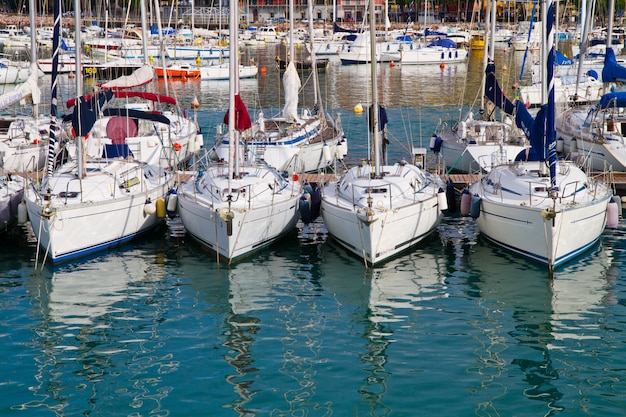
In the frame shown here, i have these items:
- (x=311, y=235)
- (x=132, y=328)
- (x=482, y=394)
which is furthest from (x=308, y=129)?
(x=482, y=394)

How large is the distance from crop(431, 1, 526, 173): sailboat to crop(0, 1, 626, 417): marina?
2.16 feet

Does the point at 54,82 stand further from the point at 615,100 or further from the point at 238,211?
the point at 615,100

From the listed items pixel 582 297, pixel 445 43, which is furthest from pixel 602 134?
pixel 445 43

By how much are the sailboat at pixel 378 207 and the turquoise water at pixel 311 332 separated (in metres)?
0.64

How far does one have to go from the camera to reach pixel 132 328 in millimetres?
21266

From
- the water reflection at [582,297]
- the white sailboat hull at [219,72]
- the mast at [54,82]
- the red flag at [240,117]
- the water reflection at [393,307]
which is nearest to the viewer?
the water reflection at [393,307]

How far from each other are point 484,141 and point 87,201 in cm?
1683

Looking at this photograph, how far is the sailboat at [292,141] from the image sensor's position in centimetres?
3578

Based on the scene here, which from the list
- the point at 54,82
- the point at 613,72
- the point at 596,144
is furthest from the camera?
the point at 613,72

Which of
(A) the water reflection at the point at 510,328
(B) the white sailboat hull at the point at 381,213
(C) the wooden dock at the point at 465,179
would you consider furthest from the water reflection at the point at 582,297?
(C) the wooden dock at the point at 465,179

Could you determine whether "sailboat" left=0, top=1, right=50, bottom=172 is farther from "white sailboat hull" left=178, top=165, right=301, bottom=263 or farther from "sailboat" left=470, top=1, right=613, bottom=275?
"sailboat" left=470, top=1, right=613, bottom=275

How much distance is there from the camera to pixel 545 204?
2502 cm

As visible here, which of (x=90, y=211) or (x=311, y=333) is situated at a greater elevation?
(x=90, y=211)

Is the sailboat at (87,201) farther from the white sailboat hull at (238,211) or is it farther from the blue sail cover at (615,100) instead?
the blue sail cover at (615,100)
